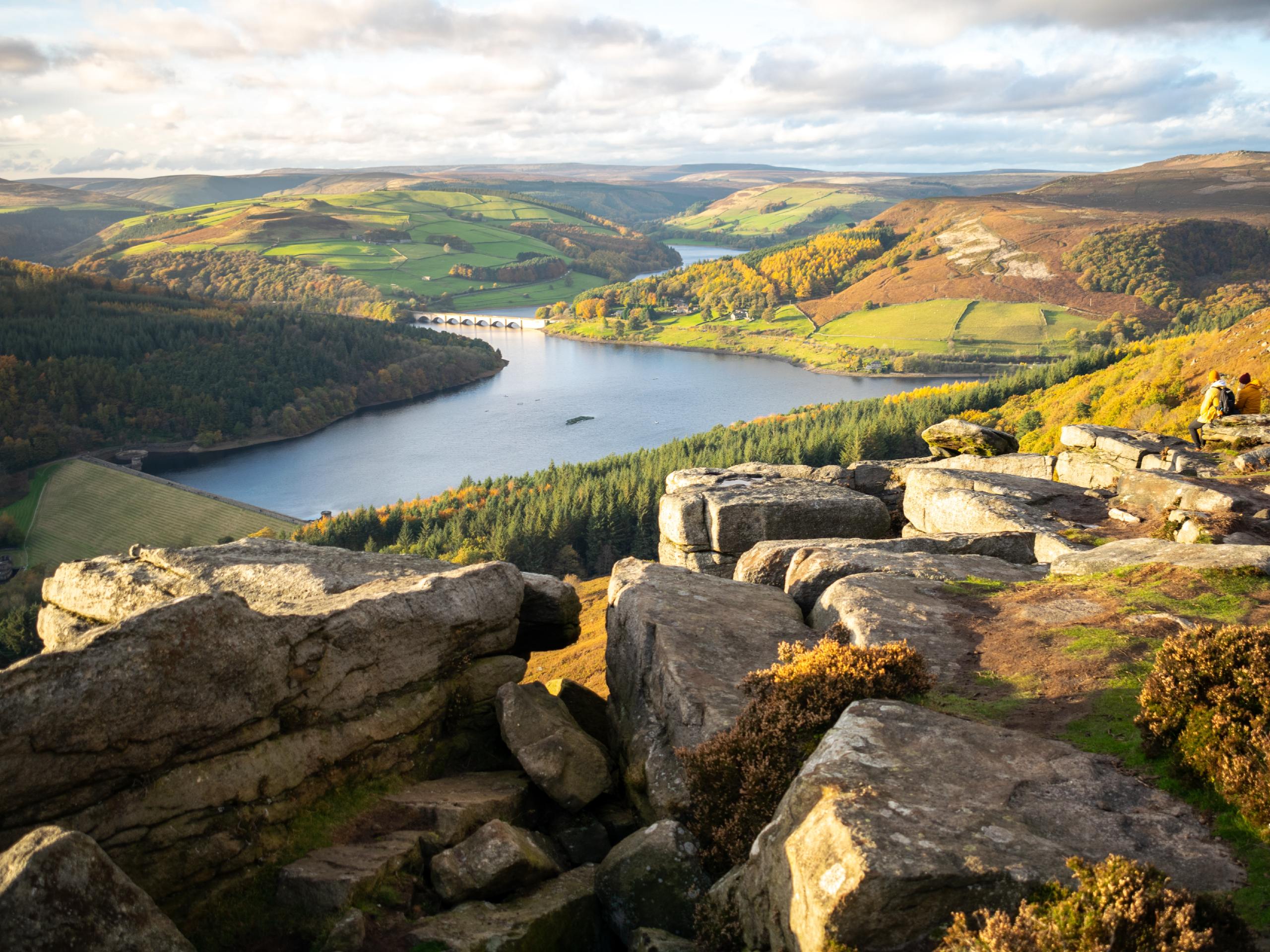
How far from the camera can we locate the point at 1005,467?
31266 mm

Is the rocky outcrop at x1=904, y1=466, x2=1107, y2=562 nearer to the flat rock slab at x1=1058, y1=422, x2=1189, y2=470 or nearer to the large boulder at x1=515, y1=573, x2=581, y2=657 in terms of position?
the flat rock slab at x1=1058, y1=422, x2=1189, y2=470

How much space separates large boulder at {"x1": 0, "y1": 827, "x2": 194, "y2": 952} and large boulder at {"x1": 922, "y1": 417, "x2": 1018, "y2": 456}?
30030 millimetres

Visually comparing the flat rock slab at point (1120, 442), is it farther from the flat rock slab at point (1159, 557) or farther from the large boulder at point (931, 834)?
the large boulder at point (931, 834)

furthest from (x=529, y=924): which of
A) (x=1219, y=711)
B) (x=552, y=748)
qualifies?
(x=1219, y=711)

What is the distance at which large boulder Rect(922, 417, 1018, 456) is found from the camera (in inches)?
1324

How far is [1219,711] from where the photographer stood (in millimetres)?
9211

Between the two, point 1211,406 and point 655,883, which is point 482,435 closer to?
point 1211,406

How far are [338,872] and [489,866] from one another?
2.03m

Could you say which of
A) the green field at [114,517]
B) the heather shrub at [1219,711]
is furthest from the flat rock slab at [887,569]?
the green field at [114,517]

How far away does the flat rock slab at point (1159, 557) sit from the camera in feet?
50.1

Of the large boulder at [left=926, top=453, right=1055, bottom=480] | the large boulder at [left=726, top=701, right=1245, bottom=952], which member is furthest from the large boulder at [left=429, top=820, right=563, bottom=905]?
the large boulder at [left=926, top=453, right=1055, bottom=480]

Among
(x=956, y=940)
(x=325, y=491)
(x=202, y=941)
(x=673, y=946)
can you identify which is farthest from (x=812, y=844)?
(x=325, y=491)

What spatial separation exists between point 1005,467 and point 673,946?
2572cm

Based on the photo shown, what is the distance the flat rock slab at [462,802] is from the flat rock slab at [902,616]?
6.35 metres
